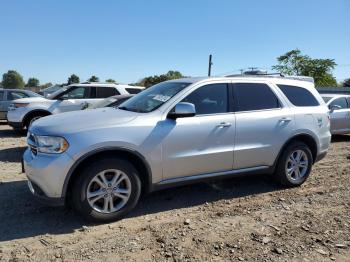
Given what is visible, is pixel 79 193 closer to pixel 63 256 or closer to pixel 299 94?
pixel 63 256

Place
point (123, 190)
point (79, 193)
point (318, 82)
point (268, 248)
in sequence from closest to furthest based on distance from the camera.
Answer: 1. point (268, 248)
2. point (79, 193)
3. point (123, 190)
4. point (318, 82)

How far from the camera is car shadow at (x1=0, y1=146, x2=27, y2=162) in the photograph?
766 cm

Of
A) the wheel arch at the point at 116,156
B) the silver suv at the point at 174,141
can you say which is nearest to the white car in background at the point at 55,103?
the silver suv at the point at 174,141

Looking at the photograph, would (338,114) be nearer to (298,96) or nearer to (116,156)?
(298,96)

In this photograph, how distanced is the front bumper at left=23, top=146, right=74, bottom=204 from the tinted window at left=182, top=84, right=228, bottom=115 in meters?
1.76

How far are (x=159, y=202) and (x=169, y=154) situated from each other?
91cm

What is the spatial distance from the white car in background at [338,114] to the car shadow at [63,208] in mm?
6006

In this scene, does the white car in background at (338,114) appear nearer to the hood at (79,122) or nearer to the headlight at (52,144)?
the hood at (79,122)

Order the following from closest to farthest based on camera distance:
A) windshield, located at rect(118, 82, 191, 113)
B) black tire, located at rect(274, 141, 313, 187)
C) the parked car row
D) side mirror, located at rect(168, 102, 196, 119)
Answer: side mirror, located at rect(168, 102, 196, 119), windshield, located at rect(118, 82, 191, 113), black tire, located at rect(274, 141, 313, 187), the parked car row

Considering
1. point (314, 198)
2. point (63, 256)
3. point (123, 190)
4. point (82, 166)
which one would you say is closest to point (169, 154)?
point (123, 190)

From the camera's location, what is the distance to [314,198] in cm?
539

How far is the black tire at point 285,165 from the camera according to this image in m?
5.67

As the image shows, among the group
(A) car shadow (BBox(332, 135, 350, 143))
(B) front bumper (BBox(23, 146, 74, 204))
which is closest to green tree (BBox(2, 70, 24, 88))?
(A) car shadow (BBox(332, 135, 350, 143))

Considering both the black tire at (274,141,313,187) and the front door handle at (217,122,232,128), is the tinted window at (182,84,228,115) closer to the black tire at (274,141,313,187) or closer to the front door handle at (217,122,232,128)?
the front door handle at (217,122,232,128)
